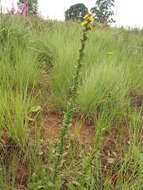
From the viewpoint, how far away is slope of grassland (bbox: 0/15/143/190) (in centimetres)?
102

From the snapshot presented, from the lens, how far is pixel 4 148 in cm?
114

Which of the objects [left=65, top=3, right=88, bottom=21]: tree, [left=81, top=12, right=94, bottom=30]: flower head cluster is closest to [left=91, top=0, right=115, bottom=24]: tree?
[left=65, top=3, right=88, bottom=21]: tree

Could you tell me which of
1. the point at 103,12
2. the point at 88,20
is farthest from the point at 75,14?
the point at 88,20

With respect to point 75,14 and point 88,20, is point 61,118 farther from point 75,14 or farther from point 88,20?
point 75,14

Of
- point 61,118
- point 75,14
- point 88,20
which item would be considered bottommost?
point 61,118

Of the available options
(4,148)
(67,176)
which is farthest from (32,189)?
(4,148)

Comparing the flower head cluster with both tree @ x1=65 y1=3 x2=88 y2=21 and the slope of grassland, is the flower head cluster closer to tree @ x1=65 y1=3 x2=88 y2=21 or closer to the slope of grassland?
the slope of grassland

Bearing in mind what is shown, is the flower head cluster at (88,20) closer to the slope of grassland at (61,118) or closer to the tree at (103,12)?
the slope of grassland at (61,118)

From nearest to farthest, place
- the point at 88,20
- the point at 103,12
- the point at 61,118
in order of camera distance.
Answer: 1. the point at 88,20
2. the point at 61,118
3. the point at 103,12

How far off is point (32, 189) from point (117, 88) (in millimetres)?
1096

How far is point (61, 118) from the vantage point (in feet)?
5.08

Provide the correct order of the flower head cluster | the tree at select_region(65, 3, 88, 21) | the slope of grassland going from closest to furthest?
the flower head cluster < the slope of grassland < the tree at select_region(65, 3, 88, 21)

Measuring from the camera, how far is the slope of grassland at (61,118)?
1018 millimetres

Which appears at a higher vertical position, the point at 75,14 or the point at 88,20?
the point at 75,14
